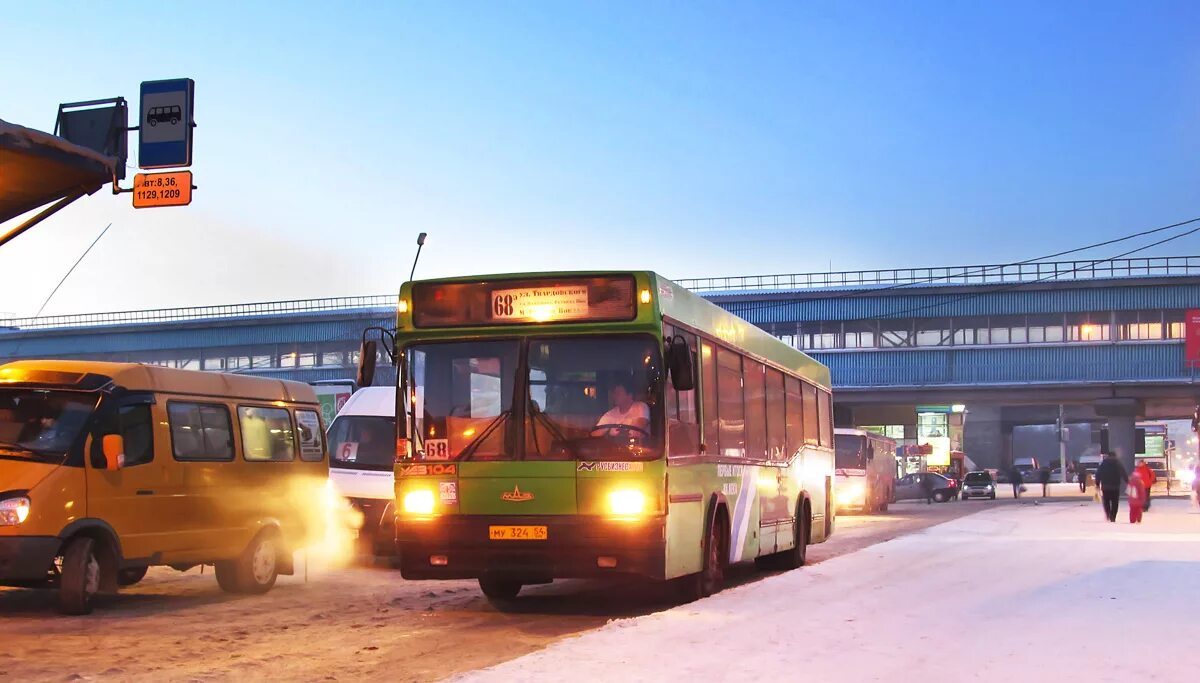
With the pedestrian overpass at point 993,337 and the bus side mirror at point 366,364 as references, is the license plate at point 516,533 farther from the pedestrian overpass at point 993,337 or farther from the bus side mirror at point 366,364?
the pedestrian overpass at point 993,337

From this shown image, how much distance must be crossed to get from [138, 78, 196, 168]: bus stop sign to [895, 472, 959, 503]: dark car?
54763mm

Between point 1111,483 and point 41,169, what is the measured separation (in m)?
26.1

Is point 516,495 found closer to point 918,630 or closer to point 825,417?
point 918,630

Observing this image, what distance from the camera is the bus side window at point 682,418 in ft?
44.4

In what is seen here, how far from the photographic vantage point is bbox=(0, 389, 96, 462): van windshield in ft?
44.5

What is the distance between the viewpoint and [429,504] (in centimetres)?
1363

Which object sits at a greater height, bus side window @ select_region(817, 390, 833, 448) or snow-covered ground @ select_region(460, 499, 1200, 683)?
bus side window @ select_region(817, 390, 833, 448)

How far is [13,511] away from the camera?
13031mm

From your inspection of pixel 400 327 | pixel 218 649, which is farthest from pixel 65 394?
pixel 218 649

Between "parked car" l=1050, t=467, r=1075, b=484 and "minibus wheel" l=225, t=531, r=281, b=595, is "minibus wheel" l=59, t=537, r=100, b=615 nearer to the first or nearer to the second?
"minibus wheel" l=225, t=531, r=281, b=595

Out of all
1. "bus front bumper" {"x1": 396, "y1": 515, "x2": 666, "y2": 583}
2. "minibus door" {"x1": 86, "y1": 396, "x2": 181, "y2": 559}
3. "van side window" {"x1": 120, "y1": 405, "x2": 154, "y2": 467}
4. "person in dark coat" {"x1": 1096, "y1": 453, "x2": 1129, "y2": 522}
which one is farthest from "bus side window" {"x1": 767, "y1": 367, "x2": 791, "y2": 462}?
"person in dark coat" {"x1": 1096, "y1": 453, "x2": 1129, "y2": 522}

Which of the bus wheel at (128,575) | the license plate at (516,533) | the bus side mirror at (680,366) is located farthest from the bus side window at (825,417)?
the bus wheel at (128,575)

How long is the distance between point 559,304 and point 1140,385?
56.8m

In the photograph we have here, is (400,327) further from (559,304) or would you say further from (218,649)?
(218,649)
